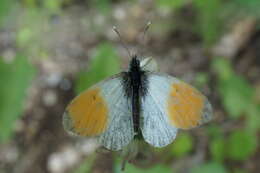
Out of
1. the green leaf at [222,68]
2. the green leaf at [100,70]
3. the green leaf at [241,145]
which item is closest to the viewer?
the green leaf at [100,70]

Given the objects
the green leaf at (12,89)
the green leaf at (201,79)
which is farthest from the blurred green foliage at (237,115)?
the green leaf at (12,89)

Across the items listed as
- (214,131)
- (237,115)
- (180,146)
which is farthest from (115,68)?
(237,115)

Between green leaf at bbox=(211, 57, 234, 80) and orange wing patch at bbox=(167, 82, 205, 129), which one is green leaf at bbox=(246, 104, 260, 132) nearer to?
green leaf at bbox=(211, 57, 234, 80)

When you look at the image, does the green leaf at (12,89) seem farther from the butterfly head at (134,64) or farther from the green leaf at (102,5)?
the butterfly head at (134,64)

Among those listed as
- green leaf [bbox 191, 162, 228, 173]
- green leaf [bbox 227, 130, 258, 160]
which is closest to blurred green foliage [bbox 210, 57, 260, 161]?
green leaf [bbox 227, 130, 258, 160]

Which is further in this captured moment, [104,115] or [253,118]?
[253,118]

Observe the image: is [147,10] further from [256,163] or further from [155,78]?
[155,78]

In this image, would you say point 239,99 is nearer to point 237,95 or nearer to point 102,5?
point 237,95
